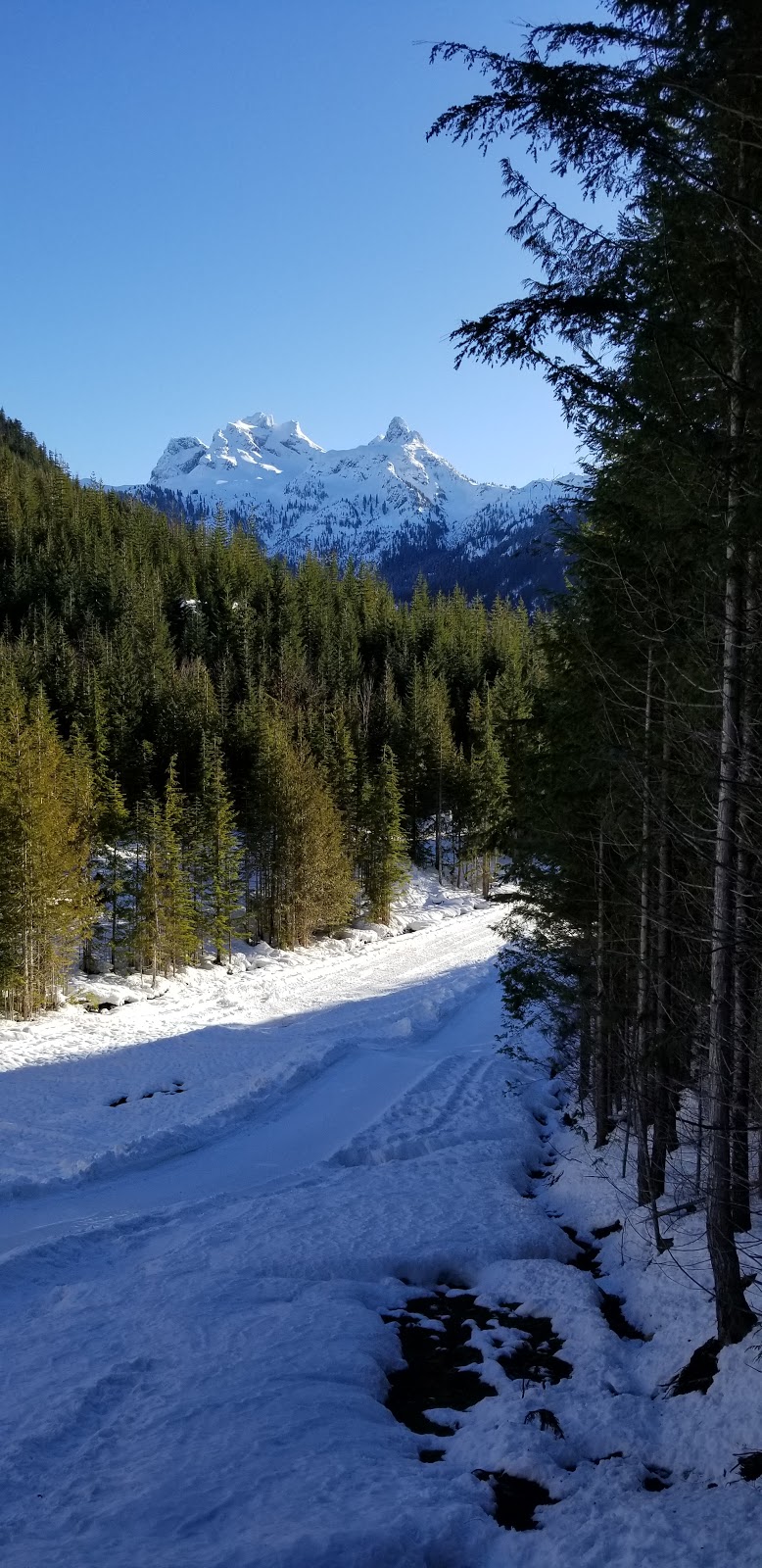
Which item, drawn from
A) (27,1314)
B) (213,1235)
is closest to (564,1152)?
(213,1235)

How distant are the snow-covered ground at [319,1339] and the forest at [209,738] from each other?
25.2 feet

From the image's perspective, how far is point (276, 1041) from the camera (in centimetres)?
2411

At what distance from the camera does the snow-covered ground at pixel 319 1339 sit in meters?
5.55

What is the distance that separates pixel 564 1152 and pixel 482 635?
8139 centimetres

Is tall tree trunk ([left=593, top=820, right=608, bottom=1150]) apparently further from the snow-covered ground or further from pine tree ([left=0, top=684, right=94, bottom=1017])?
pine tree ([left=0, top=684, right=94, bottom=1017])

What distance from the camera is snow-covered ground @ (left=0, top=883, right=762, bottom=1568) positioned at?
5.55 metres

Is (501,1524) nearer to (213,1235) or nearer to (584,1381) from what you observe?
(584,1381)

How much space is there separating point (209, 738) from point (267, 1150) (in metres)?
42.0

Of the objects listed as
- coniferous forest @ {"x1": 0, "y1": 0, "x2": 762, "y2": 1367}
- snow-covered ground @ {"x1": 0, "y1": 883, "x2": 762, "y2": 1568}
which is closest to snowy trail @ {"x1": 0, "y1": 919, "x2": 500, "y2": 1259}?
snow-covered ground @ {"x1": 0, "y1": 883, "x2": 762, "y2": 1568}

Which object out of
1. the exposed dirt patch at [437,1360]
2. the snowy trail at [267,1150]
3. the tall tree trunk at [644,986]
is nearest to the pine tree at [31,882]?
the snowy trail at [267,1150]

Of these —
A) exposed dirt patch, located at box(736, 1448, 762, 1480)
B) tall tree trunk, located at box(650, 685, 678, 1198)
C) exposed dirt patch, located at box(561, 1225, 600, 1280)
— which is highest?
tall tree trunk, located at box(650, 685, 678, 1198)

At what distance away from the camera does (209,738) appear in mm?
55719

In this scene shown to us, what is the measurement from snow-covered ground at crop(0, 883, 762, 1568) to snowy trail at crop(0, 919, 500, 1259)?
70mm

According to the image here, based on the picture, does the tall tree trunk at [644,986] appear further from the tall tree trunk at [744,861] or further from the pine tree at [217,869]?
the pine tree at [217,869]
